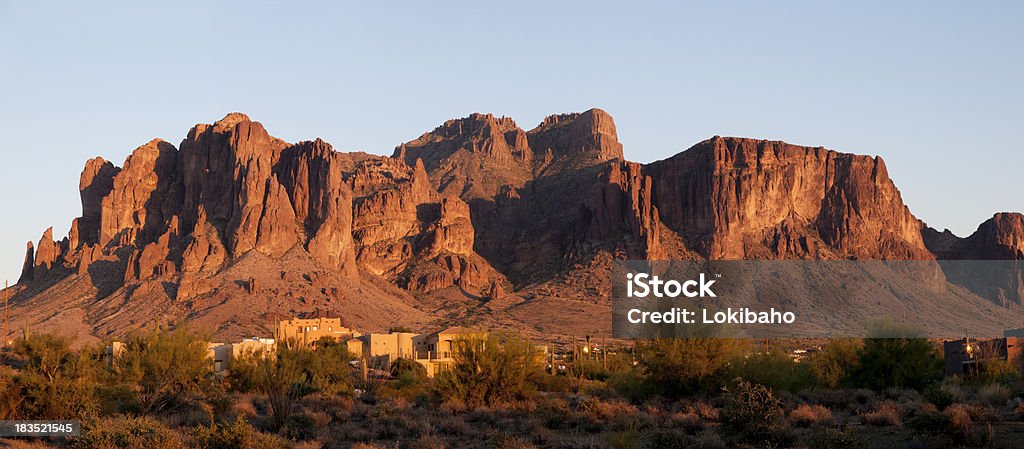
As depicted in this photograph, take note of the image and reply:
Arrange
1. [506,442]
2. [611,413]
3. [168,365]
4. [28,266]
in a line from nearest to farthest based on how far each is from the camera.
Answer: [506,442] → [611,413] → [168,365] → [28,266]

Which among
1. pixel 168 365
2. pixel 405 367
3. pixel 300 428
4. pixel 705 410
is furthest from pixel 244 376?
pixel 705 410

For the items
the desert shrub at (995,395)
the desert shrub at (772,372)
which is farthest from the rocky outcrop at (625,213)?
the desert shrub at (995,395)

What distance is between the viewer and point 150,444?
23.2 meters

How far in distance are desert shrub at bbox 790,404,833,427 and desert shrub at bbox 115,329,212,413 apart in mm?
20427

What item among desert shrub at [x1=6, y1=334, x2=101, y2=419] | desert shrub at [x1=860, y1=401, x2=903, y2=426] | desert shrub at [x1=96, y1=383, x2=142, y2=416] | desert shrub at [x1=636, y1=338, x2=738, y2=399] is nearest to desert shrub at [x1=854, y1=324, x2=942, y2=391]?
desert shrub at [x1=636, y1=338, x2=738, y2=399]

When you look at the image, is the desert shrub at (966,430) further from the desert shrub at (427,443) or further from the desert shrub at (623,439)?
the desert shrub at (427,443)

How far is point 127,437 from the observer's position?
77.9 ft

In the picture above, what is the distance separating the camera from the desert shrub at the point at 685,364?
35.5m

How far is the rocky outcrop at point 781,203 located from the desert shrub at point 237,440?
13640cm

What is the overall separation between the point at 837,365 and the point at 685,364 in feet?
39.2

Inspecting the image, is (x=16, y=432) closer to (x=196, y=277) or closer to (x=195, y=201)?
(x=196, y=277)

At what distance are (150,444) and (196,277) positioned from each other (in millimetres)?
111995

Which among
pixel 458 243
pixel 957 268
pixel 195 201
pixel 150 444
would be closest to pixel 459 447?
pixel 150 444

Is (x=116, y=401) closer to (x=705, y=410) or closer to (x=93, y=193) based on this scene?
(x=705, y=410)
